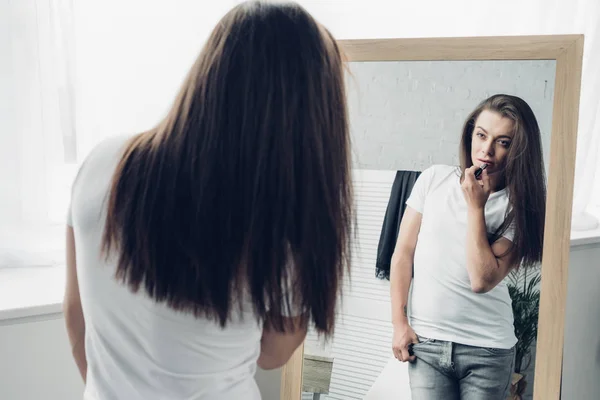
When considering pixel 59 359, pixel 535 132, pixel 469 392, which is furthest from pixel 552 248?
pixel 59 359

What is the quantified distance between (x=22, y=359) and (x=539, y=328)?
1162 millimetres

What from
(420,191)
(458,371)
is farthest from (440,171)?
(458,371)

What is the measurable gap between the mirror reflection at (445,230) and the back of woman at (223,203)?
51 centimetres

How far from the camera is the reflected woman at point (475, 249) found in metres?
1.36

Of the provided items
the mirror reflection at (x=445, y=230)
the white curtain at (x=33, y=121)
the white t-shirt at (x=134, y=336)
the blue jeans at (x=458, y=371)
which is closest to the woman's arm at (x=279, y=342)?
the white t-shirt at (x=134, y=336)

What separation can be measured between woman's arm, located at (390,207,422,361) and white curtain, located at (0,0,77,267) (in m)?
0.92

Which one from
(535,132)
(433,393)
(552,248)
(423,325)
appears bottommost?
(433,393)

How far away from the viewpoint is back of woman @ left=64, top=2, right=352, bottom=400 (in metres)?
0.81

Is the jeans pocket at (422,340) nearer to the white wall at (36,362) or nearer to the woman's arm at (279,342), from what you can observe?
the woman's arm at (279,342)

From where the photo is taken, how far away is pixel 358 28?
76.2 inches

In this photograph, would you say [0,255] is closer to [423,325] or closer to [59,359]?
[59,359]

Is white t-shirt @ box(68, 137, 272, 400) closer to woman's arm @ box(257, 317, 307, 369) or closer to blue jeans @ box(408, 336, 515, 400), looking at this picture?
woman's arm @ box(257, 317, 307, 369)

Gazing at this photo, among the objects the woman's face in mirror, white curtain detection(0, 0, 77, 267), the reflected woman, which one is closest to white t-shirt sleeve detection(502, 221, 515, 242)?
the reflected woman

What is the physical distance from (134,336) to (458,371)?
818 mm
